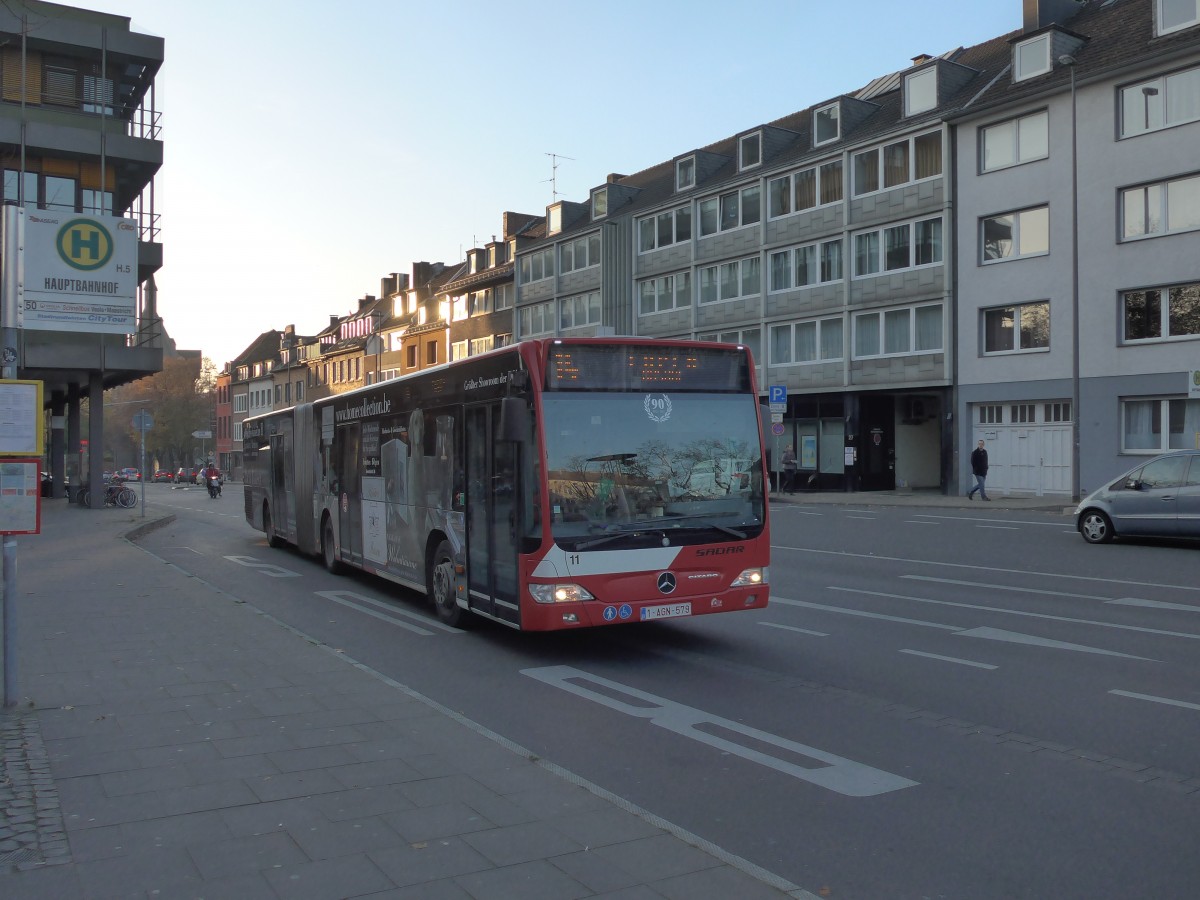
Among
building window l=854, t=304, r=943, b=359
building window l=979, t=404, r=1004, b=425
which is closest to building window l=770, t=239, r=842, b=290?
building window l=854, t=304, r=943, b=359

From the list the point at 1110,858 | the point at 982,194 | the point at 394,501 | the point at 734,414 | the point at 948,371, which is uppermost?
the point at 982,194

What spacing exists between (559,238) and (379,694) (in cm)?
5005

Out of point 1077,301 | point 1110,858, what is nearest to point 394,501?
point 1110,858

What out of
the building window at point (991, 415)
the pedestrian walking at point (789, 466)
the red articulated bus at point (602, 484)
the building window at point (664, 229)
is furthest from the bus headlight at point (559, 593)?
the building window at point (664, 229)

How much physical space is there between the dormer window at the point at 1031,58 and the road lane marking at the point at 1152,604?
1009 inches

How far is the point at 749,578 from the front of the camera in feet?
30.9

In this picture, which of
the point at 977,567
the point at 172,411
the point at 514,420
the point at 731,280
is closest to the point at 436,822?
the point at 514,420

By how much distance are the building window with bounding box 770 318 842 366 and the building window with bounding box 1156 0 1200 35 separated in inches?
539

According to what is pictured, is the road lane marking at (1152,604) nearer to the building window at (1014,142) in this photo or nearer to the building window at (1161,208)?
the building window at (1161,208)

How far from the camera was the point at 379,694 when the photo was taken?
7.47m

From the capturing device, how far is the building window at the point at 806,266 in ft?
129

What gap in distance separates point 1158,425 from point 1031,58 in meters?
12.2

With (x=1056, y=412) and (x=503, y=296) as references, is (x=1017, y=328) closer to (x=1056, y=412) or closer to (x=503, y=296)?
(x=1056, y=412)

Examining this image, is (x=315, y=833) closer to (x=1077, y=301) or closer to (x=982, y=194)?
(x=1077, y=301)
